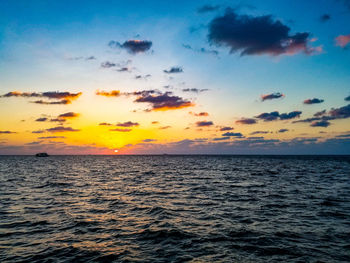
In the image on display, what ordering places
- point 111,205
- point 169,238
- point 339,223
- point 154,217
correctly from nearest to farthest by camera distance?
point 169,238, point 339,223, point 154,217, point 111,205

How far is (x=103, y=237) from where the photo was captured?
562 inches

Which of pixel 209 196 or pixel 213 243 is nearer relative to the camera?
pixel 213 243

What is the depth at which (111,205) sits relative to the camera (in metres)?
23.0

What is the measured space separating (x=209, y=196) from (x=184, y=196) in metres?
2.95

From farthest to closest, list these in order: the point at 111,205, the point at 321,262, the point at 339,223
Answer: the point at 111,205
the point at 339,223
the point at 321,262

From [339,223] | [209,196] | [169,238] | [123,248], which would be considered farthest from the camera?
[209,196]

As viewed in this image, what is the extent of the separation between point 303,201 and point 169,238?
691 inches

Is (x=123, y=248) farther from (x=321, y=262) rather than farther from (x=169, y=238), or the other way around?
(x=321, y=262)

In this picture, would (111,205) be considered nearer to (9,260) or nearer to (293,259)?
(9,260)

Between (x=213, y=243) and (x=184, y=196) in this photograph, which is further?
(x=184, y=196)

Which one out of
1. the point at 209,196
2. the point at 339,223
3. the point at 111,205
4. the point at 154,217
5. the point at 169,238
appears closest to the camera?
the point at 169,238

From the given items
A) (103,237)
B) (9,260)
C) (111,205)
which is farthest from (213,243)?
(111,205)

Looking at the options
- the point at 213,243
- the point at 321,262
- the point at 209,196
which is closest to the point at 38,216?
the point at 213,243

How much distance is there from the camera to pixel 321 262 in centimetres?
1089
